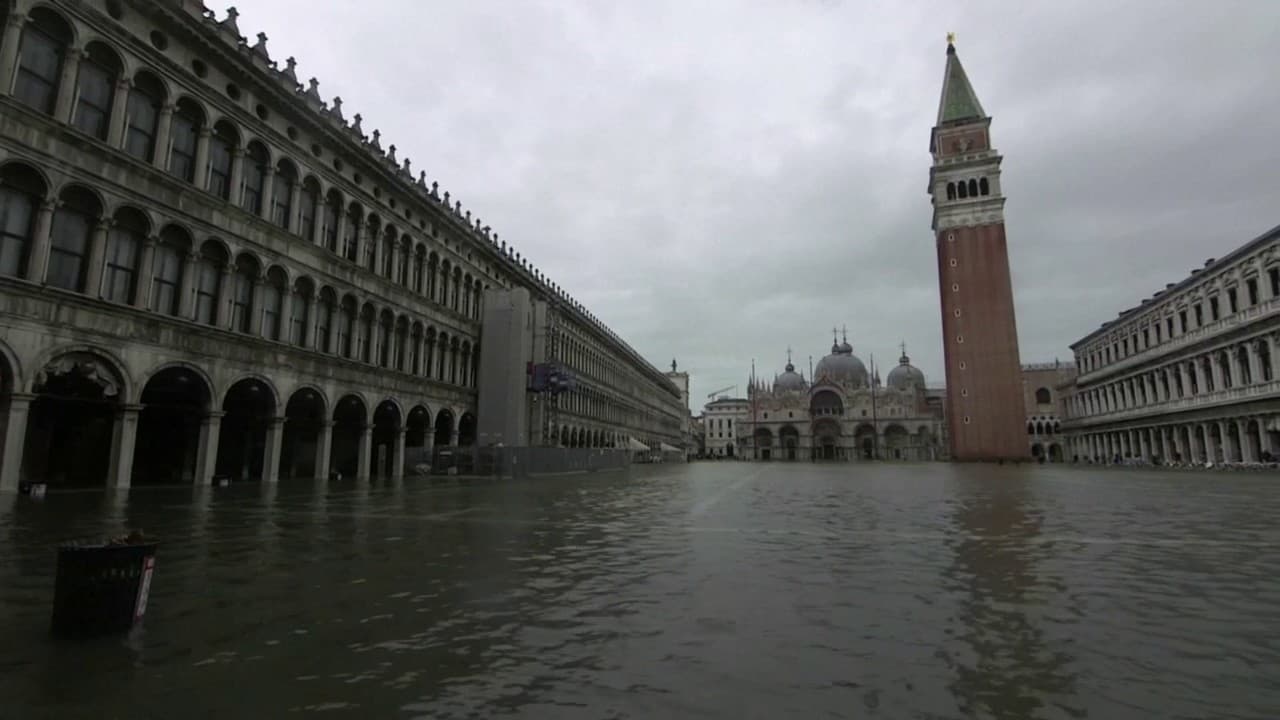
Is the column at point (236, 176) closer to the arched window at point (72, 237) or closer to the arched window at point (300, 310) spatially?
the arched window at point (300, 310)

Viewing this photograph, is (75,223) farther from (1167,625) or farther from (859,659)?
(1167,625)

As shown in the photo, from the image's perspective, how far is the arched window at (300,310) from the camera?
91.2 ft

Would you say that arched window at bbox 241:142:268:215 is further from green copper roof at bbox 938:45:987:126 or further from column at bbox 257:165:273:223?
green copper roof at bbox 938:45:987:126

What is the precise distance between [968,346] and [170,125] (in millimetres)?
77185

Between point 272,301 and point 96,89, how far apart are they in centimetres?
895

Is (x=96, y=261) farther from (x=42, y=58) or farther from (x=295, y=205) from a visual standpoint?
(x=295, y=205)

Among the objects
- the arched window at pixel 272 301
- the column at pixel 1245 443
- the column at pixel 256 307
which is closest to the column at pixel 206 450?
the column at pixel 256 307

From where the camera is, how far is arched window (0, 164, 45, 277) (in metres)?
17.4

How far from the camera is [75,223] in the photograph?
19.3 meters

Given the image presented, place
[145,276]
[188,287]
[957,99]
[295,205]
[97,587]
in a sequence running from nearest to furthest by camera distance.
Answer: [97,587] → [145,276] → [188,287] → [295,205] → [957,99]

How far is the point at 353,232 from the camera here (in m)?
32.3

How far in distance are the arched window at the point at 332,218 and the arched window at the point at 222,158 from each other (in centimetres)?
534

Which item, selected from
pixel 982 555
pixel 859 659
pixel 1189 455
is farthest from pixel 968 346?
pixel 859 659

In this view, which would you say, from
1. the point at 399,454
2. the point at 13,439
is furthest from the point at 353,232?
the point at 13,439
